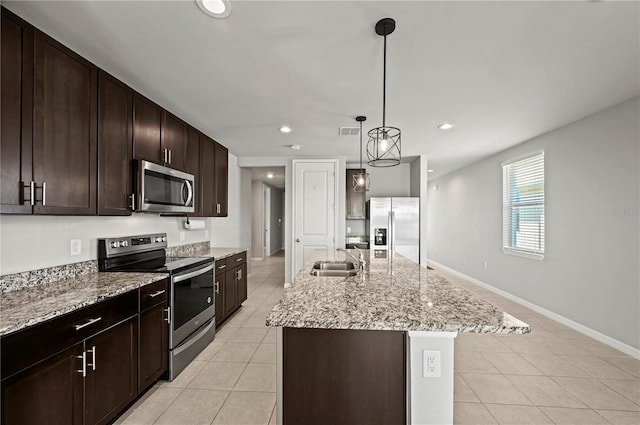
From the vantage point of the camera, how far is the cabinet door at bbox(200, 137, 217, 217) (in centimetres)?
347

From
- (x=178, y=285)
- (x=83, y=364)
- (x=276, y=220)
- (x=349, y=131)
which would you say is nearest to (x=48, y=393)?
(x=83, y=364)

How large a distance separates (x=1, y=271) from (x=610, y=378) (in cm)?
448

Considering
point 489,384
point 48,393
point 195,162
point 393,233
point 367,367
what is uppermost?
point 195,162

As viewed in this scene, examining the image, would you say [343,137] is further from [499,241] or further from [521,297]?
[521,297]

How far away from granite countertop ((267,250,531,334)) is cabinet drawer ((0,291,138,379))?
1.03 metres

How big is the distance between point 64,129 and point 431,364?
7.93ft

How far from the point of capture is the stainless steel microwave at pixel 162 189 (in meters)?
2.28

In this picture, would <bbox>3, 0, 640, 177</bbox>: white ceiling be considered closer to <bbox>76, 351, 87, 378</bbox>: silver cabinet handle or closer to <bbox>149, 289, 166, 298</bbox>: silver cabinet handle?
<bbox>149, 289, 166, 298</bbox>: silver cabinet handle

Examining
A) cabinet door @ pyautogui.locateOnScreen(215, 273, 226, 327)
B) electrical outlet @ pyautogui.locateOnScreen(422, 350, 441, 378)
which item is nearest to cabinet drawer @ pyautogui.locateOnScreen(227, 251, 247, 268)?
cabinet door @ pyautogui.locateOnScreen(215, 273, 226, 327)

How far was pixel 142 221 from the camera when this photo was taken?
2.83 metres

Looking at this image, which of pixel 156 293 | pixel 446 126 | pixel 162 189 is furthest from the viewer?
pixel 446 126

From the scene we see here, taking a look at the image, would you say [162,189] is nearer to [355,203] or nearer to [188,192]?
[188,192]

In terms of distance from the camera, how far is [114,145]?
2.09 m

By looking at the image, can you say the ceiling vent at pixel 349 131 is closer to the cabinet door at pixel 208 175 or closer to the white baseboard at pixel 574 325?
the cabinet door at pixel 208 175
